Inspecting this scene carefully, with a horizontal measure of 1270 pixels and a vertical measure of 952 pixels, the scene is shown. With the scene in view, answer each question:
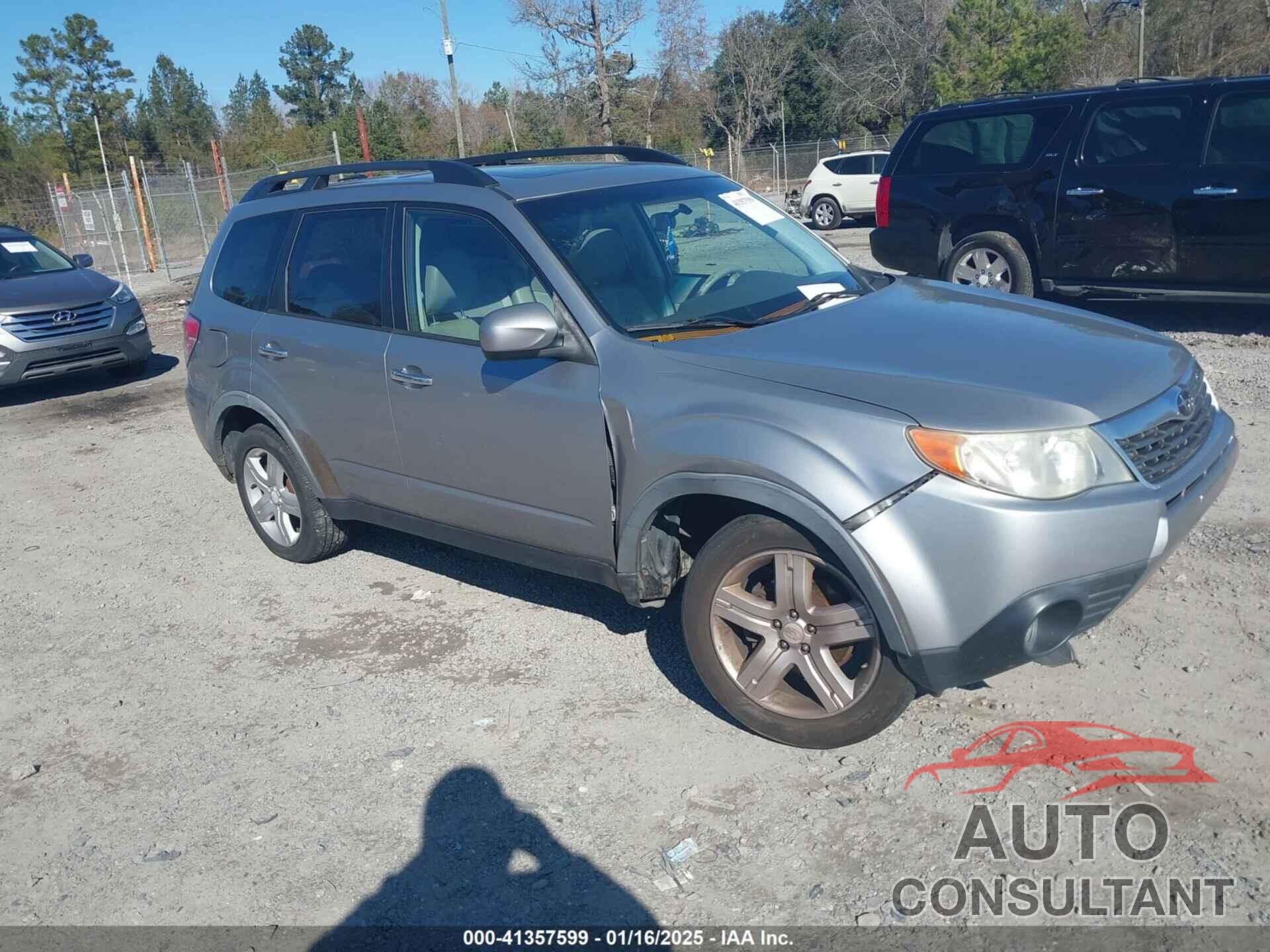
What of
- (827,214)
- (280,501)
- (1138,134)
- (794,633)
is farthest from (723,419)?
(827,214)

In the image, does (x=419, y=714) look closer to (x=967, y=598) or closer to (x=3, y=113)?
(x=967, y=598)

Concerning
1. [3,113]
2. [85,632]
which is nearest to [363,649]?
[85,632]

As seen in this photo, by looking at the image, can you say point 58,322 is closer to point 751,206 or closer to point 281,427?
point 281,427

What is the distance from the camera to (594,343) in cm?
389

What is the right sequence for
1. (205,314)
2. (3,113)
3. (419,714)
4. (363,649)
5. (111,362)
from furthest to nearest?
(3,113), (111,362), (205,314), (363,649), (419,714)

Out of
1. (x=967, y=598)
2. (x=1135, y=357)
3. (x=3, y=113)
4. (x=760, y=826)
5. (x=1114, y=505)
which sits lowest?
(x=760, y=826)

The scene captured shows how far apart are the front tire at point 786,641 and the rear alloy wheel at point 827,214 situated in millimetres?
21061

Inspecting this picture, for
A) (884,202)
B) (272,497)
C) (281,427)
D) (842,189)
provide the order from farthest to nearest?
(842,189) < (884,202) < (272,497) < (281,427)

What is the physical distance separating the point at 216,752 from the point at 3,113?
2248 inches

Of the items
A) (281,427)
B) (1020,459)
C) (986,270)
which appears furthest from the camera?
(986,270)

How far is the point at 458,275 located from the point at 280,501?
6.16ft

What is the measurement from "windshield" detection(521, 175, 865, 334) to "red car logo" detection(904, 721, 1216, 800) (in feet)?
5.55

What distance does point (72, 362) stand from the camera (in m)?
10.8

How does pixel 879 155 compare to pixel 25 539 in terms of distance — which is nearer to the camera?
pixel 25 539
